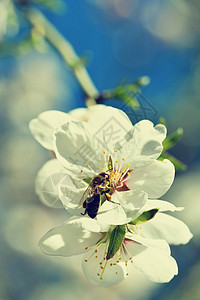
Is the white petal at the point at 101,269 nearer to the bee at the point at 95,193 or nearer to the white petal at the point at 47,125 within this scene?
the bee at the point at 95,193

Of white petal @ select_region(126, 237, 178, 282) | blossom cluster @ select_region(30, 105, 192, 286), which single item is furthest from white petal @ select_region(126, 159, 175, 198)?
white petal @ select_region(126, 237, 178, 282)

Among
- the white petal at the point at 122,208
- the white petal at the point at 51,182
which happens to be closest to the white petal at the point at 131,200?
the white petal at the point at 122,208

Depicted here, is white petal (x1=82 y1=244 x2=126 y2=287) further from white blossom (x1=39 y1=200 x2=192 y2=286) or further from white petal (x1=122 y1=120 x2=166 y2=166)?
white petal (x1=122 y1=120 x2=166 y2=166)

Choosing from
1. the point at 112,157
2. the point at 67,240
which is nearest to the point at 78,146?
the point at 112,157

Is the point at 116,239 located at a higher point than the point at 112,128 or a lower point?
lower

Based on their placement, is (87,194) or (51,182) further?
(51,182)

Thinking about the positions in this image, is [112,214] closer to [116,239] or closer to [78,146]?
[116,239]
